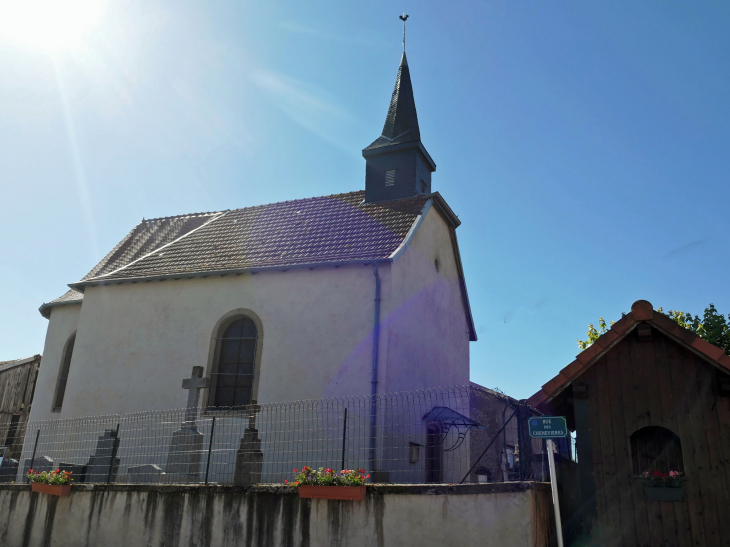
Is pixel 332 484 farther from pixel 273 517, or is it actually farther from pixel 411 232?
pixel 411 232

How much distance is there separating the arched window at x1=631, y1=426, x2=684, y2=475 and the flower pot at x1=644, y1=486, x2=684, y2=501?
Answer: 303mm

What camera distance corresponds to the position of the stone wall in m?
7.09

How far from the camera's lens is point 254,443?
997 cm

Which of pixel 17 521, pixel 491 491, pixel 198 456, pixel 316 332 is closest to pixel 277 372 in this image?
pixel 316 332

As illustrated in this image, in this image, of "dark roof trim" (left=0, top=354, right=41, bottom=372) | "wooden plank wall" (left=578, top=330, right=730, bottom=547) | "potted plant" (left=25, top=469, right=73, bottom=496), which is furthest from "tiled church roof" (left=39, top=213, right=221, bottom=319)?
"wooden plank wall" (left=578, top=330, right=730, bottom=547)

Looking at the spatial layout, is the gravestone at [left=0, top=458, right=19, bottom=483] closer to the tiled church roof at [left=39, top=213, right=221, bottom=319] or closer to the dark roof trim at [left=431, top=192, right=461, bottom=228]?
the tiled church roof at [left=39, top=213, right=221, bottom=319]

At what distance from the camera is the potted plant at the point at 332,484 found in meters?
7.85

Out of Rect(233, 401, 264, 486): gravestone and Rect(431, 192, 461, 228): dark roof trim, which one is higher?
Rect(431, 192, 461, 228): dark roof trim

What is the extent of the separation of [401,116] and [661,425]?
45.9ft

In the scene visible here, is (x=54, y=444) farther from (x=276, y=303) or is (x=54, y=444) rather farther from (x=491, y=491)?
(x=491, y=491)

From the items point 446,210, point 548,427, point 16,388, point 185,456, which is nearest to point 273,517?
point 185,456

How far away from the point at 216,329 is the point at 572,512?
30.0 feet

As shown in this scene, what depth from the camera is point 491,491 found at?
7.14 m

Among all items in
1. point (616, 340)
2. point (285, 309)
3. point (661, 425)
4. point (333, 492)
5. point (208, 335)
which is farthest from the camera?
point (208, 335)
